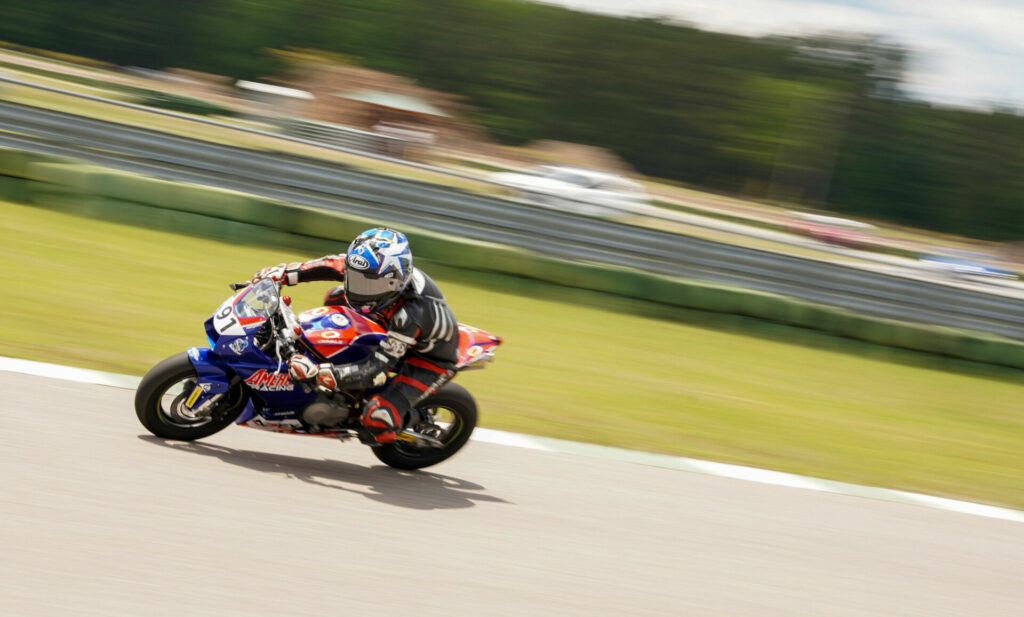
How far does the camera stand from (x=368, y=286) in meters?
5.45

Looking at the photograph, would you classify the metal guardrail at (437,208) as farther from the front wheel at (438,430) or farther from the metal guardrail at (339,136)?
the metal guardrail at (339,136)

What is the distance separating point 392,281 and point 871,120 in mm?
81292

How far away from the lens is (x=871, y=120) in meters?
79.9

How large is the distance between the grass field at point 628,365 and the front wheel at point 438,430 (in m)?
1.32

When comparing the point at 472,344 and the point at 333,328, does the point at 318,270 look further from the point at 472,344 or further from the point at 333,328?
the point at 472,344

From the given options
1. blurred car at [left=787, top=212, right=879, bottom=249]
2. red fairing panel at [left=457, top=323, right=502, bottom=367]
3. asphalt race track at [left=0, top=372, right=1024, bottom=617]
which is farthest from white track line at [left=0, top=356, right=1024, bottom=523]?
blurred car at [left=787, top=212, right=879, bottom=249]

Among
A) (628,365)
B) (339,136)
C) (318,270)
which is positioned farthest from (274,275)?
(339,136)

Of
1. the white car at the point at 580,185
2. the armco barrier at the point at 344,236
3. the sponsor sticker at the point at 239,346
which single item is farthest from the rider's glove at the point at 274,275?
the white car at the point at 580,185

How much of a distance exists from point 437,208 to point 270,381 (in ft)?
25.5

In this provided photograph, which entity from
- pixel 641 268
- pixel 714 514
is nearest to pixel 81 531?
pixel 714 514

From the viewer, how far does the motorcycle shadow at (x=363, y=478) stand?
5.41 meters

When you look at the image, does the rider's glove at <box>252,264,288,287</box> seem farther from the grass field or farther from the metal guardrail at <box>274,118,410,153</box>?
the metal guardrail at <box>274,118,410,153</box>

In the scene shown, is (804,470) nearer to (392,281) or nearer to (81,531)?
(392,281)

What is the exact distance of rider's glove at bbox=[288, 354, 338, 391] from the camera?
5180 mm
